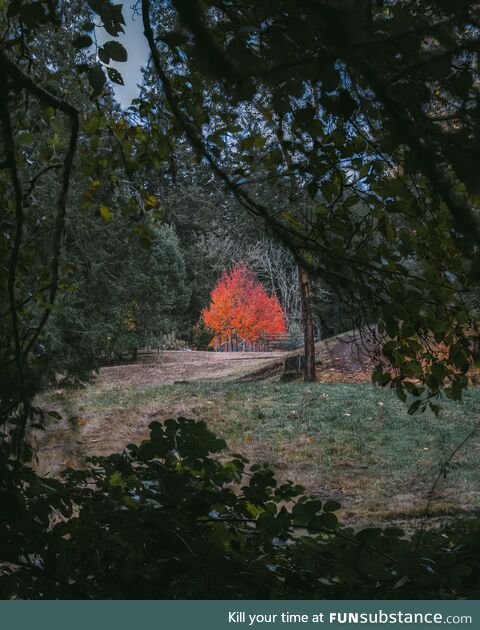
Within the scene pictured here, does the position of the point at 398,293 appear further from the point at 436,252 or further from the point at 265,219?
the point at 265,219

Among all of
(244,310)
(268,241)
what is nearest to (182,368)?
(244,310)

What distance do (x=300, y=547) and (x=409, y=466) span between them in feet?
16.2

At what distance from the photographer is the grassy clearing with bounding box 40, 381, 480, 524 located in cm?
581

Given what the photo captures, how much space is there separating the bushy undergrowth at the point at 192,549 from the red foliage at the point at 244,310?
17.1 meters

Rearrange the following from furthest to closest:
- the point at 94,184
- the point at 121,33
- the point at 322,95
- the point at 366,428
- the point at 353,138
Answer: the point at 366,428, the point at 94,184, the point at 353,138, the point at 121,33, the point at 322,95

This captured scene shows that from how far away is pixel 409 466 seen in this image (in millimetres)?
6520

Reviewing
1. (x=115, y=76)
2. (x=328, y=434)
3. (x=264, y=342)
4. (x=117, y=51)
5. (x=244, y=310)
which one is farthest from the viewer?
(x=264, y=342)

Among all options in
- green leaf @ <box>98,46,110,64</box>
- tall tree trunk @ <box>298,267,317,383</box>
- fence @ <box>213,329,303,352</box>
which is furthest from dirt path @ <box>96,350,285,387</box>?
green leaf @ <box>98,46,110,64</box>

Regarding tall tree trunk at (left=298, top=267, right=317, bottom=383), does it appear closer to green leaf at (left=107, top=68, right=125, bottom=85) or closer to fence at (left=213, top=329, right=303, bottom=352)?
fence at (left=213, top=329, right=303, bottom=352)

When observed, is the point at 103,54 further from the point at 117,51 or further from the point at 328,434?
the point at 328,434

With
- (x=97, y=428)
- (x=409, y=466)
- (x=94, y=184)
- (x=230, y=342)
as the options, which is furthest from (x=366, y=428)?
(x=230, y=342)

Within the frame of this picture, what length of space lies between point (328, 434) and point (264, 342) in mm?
12367

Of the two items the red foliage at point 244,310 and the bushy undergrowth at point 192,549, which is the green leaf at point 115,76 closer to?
the bushy undergrowth at point 192,549

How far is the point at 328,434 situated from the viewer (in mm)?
7648
